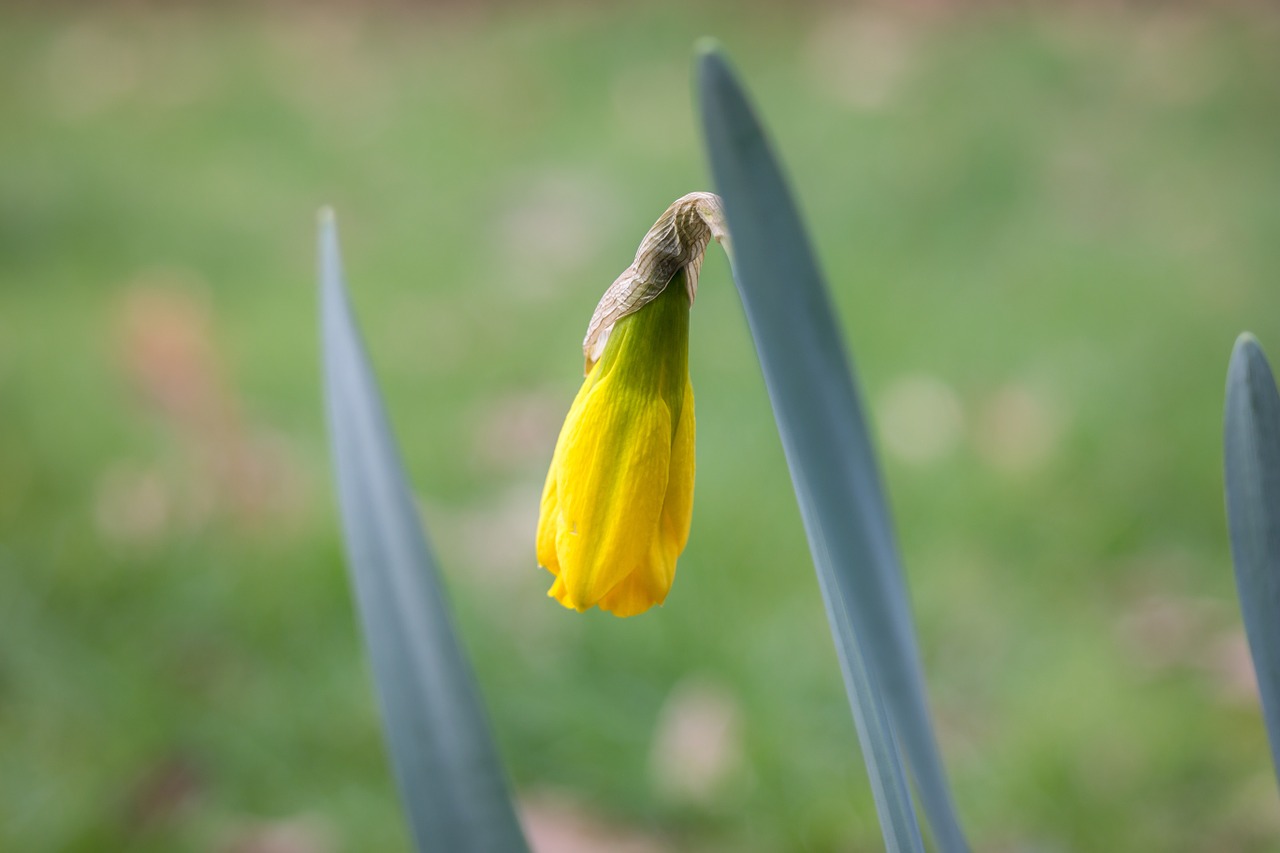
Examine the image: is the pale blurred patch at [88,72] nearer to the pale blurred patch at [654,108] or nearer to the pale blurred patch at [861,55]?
the pale blurred patch at [654,108]

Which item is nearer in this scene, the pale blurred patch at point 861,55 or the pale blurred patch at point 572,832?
the pale blurred patch at point 572,832

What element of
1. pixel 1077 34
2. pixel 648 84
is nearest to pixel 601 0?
pixel 648 84

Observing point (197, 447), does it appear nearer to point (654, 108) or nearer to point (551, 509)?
point (551, 509)

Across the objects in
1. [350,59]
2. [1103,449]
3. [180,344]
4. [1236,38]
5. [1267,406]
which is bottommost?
[1267,406]

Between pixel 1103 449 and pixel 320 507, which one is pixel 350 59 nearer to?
pixel 320 507

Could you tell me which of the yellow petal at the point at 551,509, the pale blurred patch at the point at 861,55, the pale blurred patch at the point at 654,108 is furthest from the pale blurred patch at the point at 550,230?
the yellow petal at the point at 551,509
